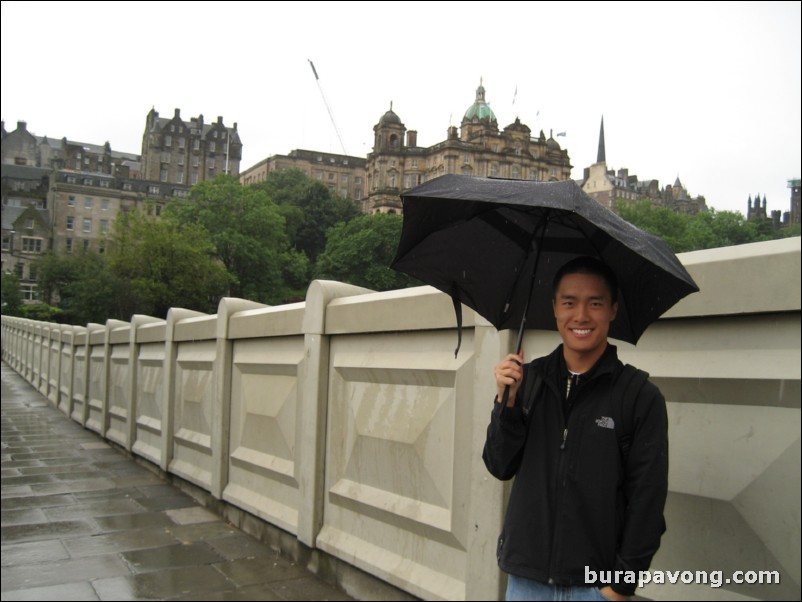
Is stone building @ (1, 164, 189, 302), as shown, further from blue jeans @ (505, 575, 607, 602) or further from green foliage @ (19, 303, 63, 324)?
blue jeans @ (505, 575, 607, 602)

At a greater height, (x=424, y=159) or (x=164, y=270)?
(x=424, y=159)

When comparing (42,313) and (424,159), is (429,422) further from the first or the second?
(424,159)

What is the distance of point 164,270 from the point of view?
68500 millimetres

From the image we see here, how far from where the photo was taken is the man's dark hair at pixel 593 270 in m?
2.56

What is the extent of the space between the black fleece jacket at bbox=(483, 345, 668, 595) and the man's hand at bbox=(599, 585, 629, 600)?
2cm

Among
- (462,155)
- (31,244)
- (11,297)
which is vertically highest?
(462,155)

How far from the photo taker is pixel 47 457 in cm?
1117

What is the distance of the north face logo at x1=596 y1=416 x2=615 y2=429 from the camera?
2.29 m

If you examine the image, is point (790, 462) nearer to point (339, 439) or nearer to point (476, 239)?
point (476, 239)

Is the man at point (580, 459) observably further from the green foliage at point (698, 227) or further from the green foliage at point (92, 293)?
the green foliage at point (698, 227)

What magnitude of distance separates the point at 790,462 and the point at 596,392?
68cm

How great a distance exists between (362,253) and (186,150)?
75.7 meters

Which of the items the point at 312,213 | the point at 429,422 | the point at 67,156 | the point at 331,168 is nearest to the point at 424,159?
the point at 312,213

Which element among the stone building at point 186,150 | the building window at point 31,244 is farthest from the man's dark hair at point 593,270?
the stone building at point 186,150
